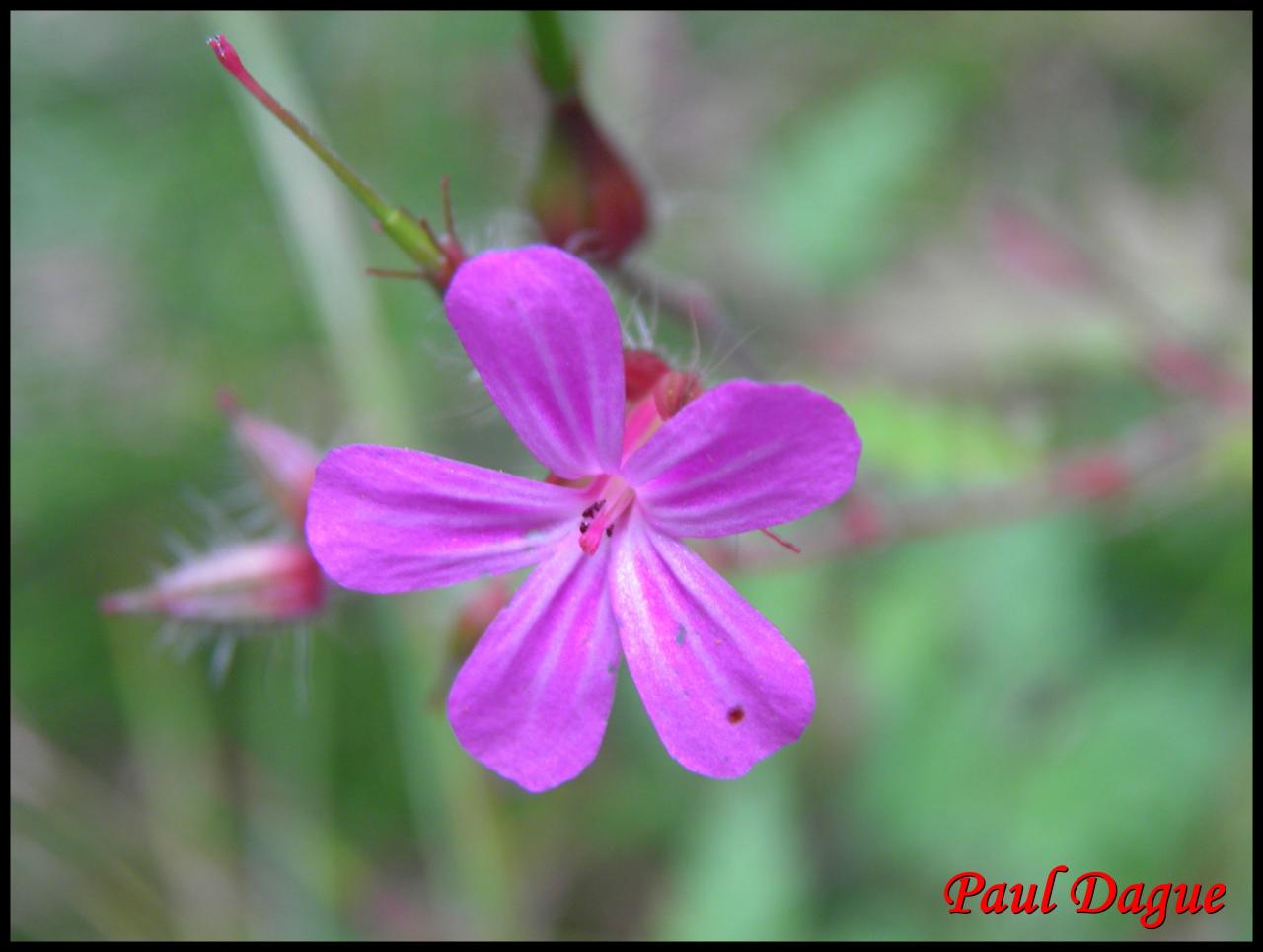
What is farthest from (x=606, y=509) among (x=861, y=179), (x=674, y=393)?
(x=861, y=179)

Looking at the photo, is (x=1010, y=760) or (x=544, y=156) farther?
(x=1010, y=760)

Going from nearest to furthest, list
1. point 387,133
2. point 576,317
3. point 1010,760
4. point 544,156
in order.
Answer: point 576,317 < point 544,156 < point 1010,760 < point 387,133

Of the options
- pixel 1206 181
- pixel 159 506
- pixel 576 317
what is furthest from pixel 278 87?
pixel 1206 181

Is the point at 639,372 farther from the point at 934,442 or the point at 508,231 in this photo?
the point at 934,442

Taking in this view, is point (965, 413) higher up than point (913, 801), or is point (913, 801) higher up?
point (965, 413)

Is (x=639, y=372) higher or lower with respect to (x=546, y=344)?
lower

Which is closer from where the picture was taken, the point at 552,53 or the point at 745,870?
the point at 552,53

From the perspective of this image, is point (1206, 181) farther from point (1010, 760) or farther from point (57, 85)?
point (57, 85)
